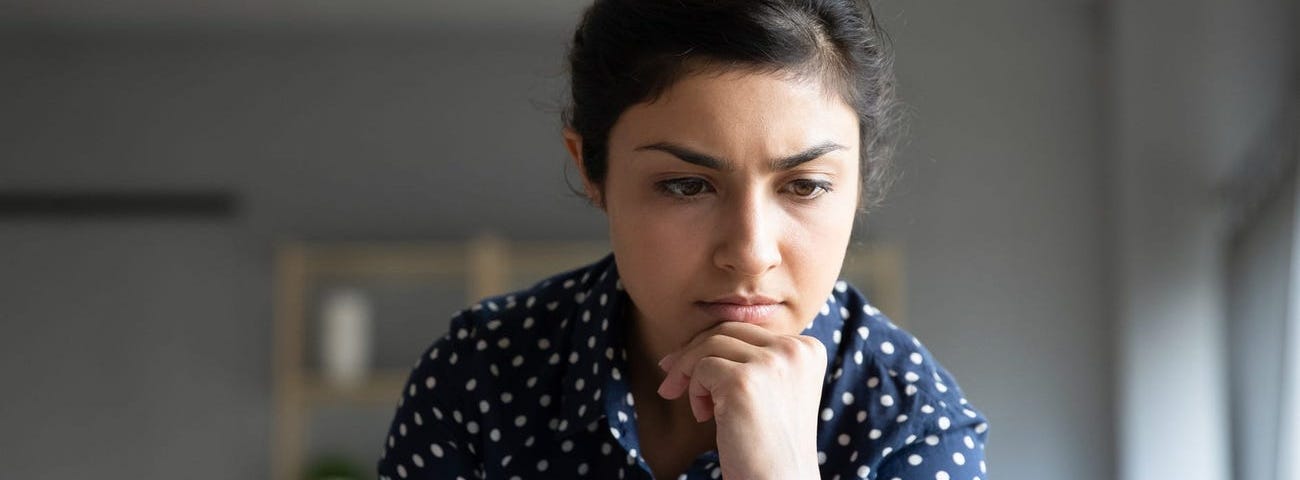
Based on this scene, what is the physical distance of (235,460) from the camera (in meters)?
4.94

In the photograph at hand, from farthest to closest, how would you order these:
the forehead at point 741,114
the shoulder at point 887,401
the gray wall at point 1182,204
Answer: the gray wall at point 1182,204 → the shoulder at point 887,401 → the forehead at point 741,114

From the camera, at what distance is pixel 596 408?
3.56ft

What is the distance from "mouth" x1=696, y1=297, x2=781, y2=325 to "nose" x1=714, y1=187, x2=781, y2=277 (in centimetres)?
4

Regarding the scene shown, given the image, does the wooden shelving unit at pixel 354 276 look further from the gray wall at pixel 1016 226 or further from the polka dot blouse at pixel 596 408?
the polka dot blouse at pixel 596 408

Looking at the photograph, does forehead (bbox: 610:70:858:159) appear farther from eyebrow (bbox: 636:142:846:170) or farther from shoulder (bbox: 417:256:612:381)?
shoulder (bbox: 417:256:612:381)

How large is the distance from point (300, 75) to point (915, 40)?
2.29 m

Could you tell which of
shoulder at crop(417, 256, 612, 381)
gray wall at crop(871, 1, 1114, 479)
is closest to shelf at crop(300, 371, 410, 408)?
gray wall at crop(871, 1, 1114, 479)

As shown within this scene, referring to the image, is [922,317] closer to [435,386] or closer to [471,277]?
[471,277]

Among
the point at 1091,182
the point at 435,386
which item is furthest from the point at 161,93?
the point at 435,386

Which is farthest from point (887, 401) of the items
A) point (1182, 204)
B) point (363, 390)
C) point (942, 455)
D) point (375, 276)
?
point (375, 276)

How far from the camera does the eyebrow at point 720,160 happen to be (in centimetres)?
93

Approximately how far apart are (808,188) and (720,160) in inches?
3.1

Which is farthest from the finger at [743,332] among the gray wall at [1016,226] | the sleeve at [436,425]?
the gray wall at [1016,226]

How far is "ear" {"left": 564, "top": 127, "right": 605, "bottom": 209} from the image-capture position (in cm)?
108
